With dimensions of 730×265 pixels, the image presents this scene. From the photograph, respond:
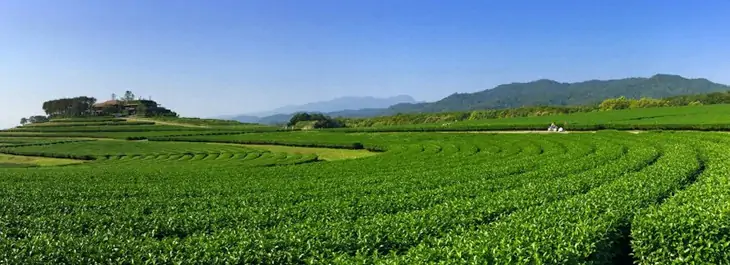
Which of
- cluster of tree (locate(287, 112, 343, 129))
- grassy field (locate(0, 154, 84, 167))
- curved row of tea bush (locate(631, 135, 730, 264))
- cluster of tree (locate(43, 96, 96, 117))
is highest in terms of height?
cluster of tree (locate(43, 96, 96, 117))

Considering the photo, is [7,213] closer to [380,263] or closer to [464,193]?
[380,263]

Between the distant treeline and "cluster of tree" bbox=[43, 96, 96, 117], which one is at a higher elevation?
"cluster of tree" bbox=[43, 96, 96, 117]

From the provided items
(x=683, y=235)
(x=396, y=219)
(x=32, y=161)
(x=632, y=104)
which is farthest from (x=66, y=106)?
(x=683, y=235)

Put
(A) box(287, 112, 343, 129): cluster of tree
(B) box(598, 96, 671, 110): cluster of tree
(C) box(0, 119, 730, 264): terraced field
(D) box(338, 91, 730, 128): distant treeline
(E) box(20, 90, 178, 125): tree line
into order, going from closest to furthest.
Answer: (C) box(0, 119, 730, 264): terraced field
(A) box(287, 112, 343, 129): cluster of tree
(B) box(598, 96, 671, 110): cluster of tree
(D) box(338, 91, 730, 128): distant treeline
(E) box(20, 90, 178, 125): tree line

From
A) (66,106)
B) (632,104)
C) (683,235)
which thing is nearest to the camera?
(683,235)

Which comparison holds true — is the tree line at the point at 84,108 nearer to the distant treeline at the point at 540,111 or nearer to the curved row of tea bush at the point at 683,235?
the distant treeline at the point at 540,111

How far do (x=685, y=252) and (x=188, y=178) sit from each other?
90.7 feet

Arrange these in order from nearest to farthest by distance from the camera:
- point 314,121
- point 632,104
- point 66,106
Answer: point 314,121 < point 632,104 < point 66,106

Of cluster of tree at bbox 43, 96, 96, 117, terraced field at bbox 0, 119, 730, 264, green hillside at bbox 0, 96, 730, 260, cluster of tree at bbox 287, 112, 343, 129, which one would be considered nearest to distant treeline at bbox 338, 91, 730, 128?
cluster of tree at bbox 287, 112, 343, 129

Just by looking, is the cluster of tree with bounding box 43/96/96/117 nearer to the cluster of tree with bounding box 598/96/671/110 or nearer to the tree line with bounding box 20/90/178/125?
the tree line with bounding box 20/90/178/125

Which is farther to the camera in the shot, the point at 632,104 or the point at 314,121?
the point at 632,104

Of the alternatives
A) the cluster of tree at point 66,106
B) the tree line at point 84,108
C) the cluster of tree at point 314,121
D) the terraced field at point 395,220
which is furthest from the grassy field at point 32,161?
the cluster of tree at point 66,106

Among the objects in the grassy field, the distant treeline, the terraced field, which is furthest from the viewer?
the distant treeline

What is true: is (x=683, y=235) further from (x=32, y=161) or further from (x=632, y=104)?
(x=632, y=104)
